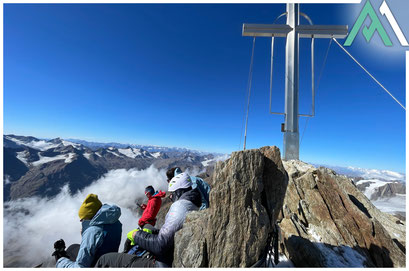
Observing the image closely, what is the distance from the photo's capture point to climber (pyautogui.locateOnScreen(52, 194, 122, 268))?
428 centimetres

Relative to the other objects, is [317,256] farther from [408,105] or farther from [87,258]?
[87,258]

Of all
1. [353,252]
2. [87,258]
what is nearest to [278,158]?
[353,252]

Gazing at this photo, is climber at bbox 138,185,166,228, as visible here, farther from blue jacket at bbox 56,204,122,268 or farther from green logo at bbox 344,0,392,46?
green logo at bbox 344,0,392,46

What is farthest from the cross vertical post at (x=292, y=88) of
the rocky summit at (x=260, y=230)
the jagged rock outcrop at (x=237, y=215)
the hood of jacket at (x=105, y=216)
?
the hood of jacket at (x=105, y=216)

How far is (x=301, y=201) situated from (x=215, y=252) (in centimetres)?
→ 537

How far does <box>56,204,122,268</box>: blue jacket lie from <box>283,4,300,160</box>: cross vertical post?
1040 centimetres

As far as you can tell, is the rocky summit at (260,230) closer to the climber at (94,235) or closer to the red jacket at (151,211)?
the climber at (94,235)

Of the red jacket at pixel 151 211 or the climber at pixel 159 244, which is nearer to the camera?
the climber at pixel 159 244

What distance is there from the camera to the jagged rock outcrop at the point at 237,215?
4164mm

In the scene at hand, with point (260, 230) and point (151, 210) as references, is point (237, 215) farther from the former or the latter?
point (151, 210)

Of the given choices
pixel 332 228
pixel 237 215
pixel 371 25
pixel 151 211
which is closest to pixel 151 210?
pixel 151 211

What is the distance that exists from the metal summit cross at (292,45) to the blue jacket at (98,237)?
34.1 feet

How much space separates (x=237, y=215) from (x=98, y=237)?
3303 mm

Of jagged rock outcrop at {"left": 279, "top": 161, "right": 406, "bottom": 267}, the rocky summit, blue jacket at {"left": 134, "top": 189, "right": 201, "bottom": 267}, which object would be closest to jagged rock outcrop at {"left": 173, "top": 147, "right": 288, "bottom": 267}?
the rocky summit
